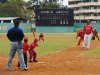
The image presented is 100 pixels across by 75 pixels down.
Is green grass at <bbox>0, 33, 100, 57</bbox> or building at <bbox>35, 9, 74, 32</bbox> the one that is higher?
green grass at <bbox>0, 33, 100, 57</bbox>

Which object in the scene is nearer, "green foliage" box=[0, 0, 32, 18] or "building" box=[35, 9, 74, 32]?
"building" box=[35, 9, 74, 32]

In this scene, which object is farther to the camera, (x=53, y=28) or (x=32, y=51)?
(x=53, y=28)

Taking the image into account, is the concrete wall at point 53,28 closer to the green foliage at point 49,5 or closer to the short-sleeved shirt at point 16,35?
the green foliage at point 49,5

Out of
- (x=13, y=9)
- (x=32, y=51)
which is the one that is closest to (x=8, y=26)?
(x=13, y=9)

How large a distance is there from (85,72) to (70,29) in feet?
225

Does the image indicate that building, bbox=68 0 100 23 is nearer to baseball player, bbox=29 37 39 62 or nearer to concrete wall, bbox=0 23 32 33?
concrete wall, bbox=0 23 32 33

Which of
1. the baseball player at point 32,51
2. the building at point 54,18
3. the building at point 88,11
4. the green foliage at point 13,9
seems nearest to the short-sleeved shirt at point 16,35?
the baseball player at point 32,51

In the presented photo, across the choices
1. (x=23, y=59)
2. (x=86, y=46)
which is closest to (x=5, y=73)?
(x=23, y=59)

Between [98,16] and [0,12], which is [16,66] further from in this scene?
[98,16]

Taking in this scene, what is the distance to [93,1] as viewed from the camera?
13988 cm

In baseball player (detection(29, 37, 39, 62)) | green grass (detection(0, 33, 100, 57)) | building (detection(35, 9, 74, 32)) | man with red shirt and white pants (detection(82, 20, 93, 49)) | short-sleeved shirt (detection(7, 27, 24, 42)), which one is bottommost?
building (detection(35, 9, 74, 32))

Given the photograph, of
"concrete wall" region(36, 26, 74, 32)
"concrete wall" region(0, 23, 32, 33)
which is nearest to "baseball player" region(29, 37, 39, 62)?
"concrete wall" region(36, 26, 74, 32)

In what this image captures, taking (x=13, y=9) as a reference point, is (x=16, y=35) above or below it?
above

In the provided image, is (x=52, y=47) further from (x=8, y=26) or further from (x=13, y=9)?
(x=13, y=9)
